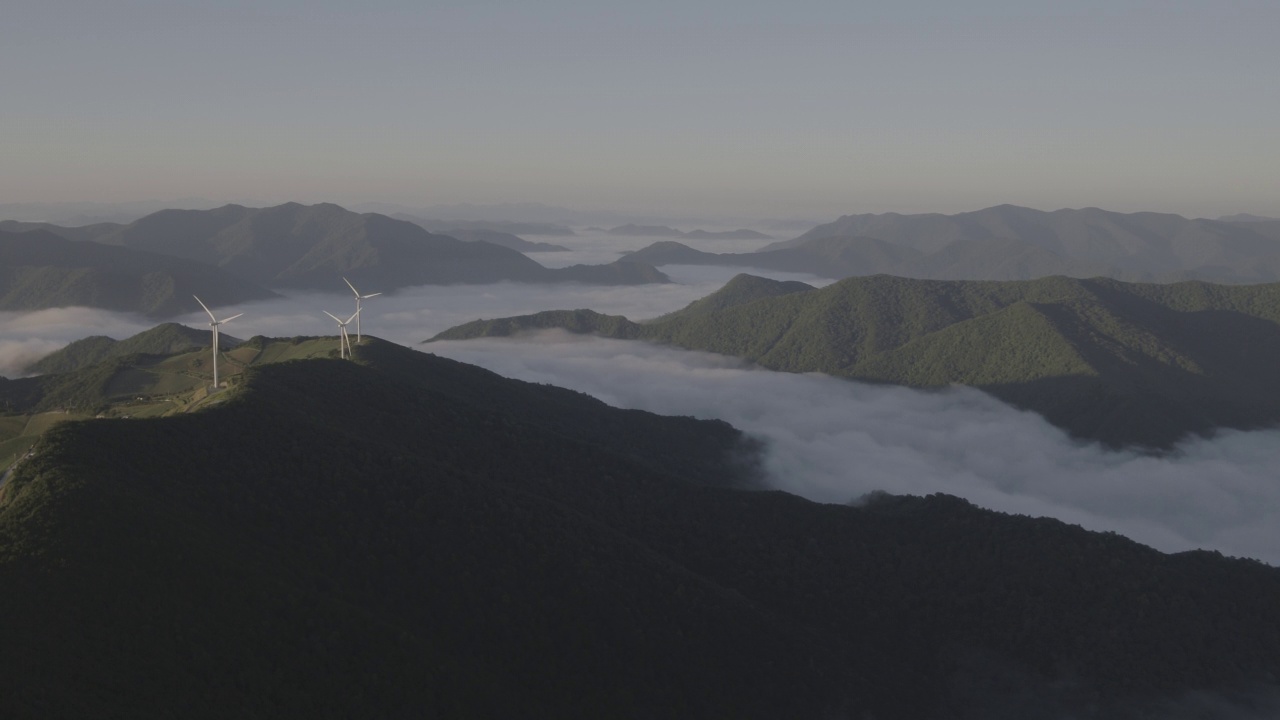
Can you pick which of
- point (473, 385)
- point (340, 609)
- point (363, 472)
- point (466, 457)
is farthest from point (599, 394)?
point (340, 609)

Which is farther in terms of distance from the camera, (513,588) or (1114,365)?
(1114,365)

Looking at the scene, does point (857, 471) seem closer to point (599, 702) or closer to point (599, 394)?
point (599, 394)

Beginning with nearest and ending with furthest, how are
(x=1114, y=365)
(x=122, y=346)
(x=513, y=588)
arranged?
(x=513, y=588) → (x=122, y=346) → (x=1114, y=365)

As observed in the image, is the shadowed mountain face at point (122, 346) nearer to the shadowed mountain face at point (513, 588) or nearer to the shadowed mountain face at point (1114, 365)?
the shadowed mountain face at point (513, 588)

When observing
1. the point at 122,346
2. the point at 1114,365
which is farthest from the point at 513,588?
the point at 1114,365

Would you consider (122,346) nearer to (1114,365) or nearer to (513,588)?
(513,588)

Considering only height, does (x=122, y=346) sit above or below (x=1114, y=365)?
below

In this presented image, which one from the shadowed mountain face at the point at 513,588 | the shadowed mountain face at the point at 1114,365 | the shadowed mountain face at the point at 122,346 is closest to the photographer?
the shadowed mountain face at the point at 513,588

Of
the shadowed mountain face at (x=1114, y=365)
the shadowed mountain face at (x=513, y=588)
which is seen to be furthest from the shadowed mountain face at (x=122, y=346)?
the shadowed mountain face at (x=1114, y=365)

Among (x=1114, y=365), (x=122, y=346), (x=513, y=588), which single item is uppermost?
(x=1114, y=365)
